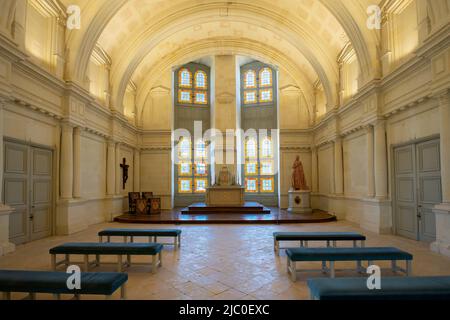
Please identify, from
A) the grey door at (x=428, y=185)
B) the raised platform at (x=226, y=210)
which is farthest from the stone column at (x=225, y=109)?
the grey door at (x=428, y=185)

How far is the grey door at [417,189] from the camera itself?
7.72 metres

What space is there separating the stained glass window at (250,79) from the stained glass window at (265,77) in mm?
521

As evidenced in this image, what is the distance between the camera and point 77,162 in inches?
422

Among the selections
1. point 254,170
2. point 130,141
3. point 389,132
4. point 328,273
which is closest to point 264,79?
point 254,170

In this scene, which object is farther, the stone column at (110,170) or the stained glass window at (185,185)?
the stained glass window at (185,185)

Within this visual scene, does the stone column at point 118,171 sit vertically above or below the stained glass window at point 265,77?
below

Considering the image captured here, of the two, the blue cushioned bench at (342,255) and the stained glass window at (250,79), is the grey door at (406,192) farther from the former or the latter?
the stained glass window at (250,79)

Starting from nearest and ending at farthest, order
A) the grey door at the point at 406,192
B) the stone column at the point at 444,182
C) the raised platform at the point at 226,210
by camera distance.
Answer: the stone column at the point at 444,182 < the grey door at the point at 406,192 < the raised platform at the point at 226,210

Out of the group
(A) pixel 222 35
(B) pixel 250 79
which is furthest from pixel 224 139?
(A) pixel 222 35

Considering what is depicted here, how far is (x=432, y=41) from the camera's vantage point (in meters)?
6.81

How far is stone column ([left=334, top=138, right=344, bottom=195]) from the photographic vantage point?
45.4ft

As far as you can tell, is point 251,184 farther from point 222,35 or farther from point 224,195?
point 222,35

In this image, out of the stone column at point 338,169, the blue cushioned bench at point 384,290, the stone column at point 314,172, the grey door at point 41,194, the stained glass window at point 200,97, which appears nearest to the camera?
the blue cushioned bench at point 384,290
